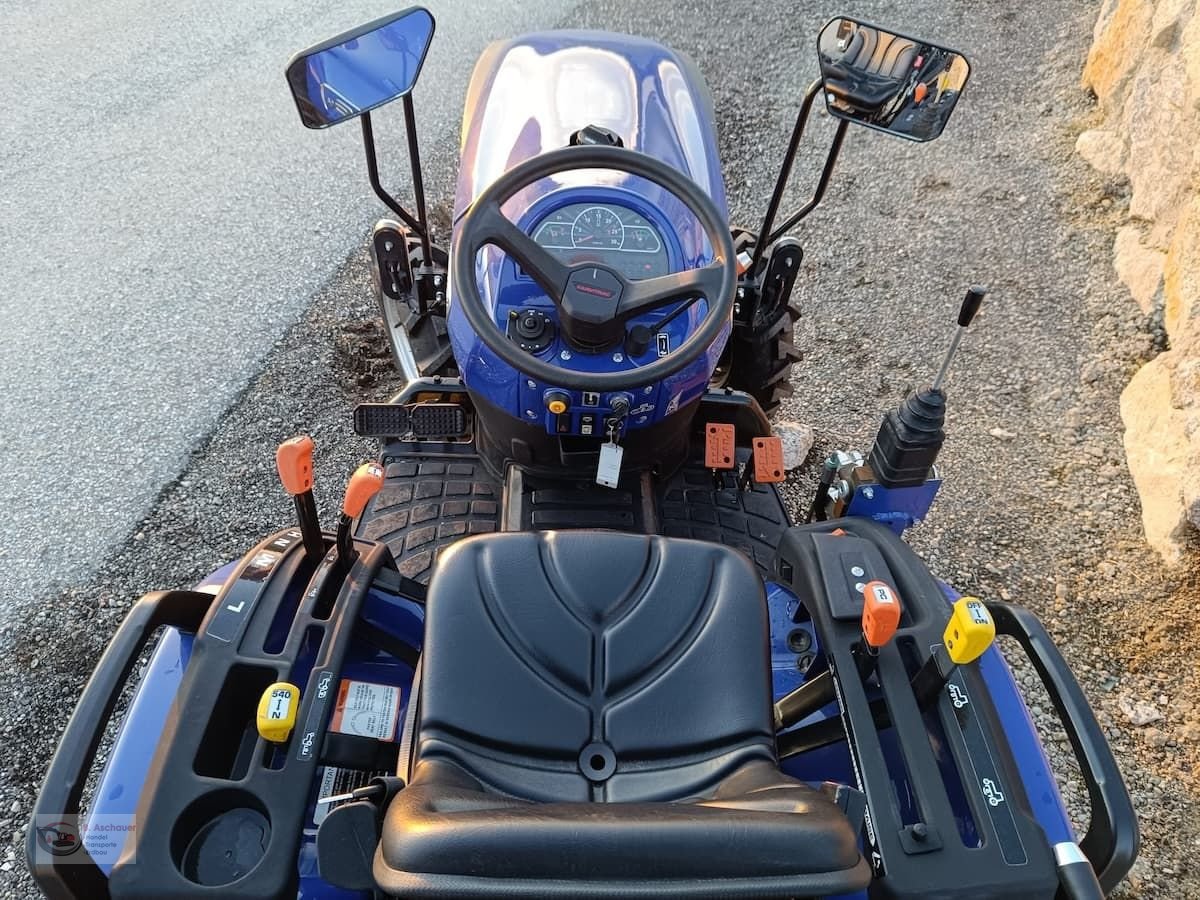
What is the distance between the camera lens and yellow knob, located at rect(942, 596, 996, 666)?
52.3 inches

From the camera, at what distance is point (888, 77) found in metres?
2.10

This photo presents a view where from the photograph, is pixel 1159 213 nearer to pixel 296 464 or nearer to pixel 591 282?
pixel 591 282

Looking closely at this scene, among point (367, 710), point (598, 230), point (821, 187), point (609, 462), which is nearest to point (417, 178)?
point (598, 230)

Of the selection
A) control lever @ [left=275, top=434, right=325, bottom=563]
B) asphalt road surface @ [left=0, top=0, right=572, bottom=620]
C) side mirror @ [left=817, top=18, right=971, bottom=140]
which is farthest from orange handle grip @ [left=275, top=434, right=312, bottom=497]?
side mirror @ [left=817, top=18, right=971, bottom=140]

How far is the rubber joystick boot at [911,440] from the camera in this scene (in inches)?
72.9

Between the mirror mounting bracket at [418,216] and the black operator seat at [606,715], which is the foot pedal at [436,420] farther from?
the black operator seat at [606,715]

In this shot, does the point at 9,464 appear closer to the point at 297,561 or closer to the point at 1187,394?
the point at 297,561

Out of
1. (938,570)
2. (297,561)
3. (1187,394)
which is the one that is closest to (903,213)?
(1187,394)

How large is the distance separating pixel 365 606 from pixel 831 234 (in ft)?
9.92

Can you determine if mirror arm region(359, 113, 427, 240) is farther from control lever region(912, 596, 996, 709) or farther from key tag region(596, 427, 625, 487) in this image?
control lever region(912, 596, 996, 709)

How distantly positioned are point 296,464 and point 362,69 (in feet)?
3.90

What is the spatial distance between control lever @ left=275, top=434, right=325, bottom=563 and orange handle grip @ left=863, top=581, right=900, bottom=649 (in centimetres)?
100

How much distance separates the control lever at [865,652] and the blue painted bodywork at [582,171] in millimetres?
779

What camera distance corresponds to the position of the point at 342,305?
3.45 meters
